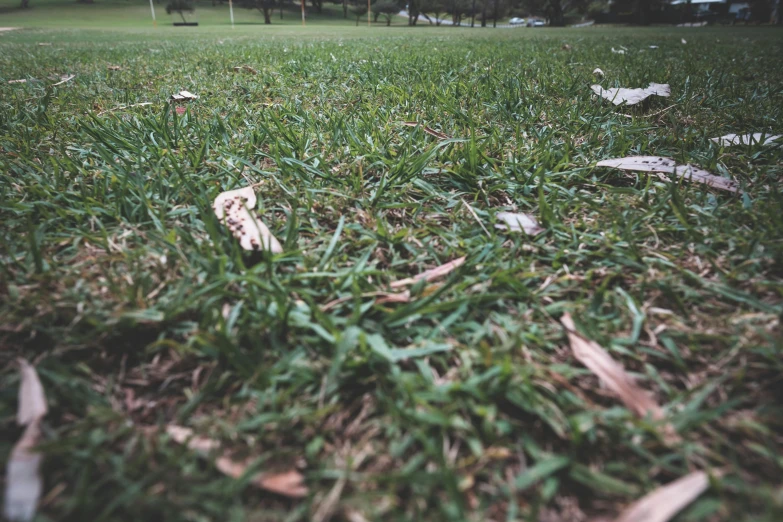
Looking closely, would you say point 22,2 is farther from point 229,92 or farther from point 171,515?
point 171,515

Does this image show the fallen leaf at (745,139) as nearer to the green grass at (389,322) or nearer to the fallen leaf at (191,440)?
the green grass at (389,322)

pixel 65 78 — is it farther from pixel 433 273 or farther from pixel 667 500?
pixel 667 500

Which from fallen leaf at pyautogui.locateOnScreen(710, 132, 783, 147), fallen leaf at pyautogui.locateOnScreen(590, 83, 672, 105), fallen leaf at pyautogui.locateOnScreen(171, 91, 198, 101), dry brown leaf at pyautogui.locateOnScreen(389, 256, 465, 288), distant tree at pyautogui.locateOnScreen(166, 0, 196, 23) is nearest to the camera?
dry brown leaf at pyautogui.locateOnScreen(389, 256, 465, 288)

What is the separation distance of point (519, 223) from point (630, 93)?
182cm

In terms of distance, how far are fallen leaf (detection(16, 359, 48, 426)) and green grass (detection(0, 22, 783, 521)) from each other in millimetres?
19

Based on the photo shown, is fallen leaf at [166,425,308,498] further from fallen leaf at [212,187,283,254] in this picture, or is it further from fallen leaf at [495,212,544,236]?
fallen leaf at [495,212,544,236]

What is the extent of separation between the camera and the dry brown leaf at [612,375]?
0.74m

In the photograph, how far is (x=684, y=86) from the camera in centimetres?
282

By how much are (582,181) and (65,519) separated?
5.36ft

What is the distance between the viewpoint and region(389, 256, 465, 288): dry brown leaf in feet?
3.44

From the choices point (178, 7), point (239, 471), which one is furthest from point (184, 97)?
point (178, 7)

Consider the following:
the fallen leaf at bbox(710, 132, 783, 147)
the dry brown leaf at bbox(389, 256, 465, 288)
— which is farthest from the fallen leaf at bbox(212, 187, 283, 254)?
the fallen leaf at bbox(710, 132, 783, 147)

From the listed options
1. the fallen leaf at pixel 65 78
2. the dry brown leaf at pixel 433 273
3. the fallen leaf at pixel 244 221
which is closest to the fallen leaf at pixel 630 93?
the dry brown leaf at pixel 433 273

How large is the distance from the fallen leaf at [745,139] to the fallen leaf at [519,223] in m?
1.10
